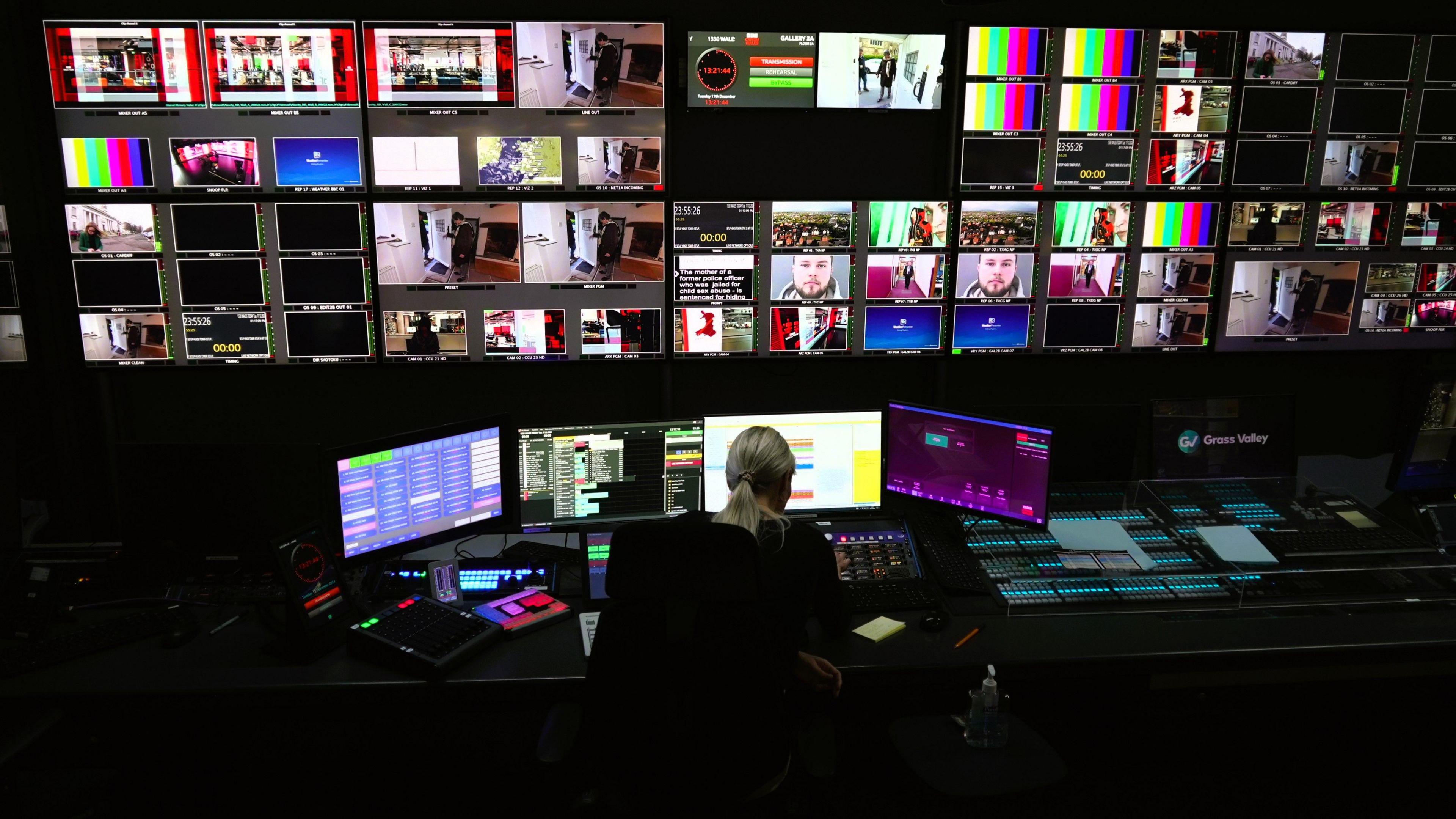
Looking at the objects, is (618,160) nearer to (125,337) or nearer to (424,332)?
(424,332)

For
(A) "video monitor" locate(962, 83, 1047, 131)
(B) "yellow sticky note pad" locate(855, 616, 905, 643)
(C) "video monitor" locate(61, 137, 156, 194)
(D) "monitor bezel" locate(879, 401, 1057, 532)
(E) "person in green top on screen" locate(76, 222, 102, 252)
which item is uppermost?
(A) "video monitor" locate(962, 83, 1047, 131)

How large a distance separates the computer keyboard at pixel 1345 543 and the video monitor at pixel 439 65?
9.89 ft

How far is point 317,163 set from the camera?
346 cm

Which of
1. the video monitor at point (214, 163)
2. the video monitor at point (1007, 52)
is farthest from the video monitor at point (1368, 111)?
the video monitor at point (214, 163)

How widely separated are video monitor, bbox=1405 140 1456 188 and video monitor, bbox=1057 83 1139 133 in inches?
48.3

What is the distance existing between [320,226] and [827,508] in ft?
7.40

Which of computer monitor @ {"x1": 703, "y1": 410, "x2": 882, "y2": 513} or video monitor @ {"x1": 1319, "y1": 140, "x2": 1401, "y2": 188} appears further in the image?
video monitor @ {"x1": 1319, "y1": 140, "x2": 1401, "y2": 188}

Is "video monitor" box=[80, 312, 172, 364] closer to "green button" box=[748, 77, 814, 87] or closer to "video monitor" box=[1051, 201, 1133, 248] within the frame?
"green button" box=[748, 77, 814, 87]

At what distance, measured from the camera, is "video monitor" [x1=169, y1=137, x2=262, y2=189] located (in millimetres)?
3424

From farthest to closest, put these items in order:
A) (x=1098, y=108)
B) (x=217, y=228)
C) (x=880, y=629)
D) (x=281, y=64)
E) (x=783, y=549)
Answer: (x=1098, y=108), (x=217, y=228), (x=281, y=64), (x=880, y=629), (x=783, y=549)

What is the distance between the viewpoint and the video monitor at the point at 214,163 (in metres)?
3.42

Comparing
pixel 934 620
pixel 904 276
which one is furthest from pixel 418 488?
pixel 904 276

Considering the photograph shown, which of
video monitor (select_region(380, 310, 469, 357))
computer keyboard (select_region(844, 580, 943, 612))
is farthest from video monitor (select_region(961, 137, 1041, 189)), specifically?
video monitor (select_region(380, 310, 469, 357))

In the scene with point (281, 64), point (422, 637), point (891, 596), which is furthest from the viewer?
point (281, 64)
